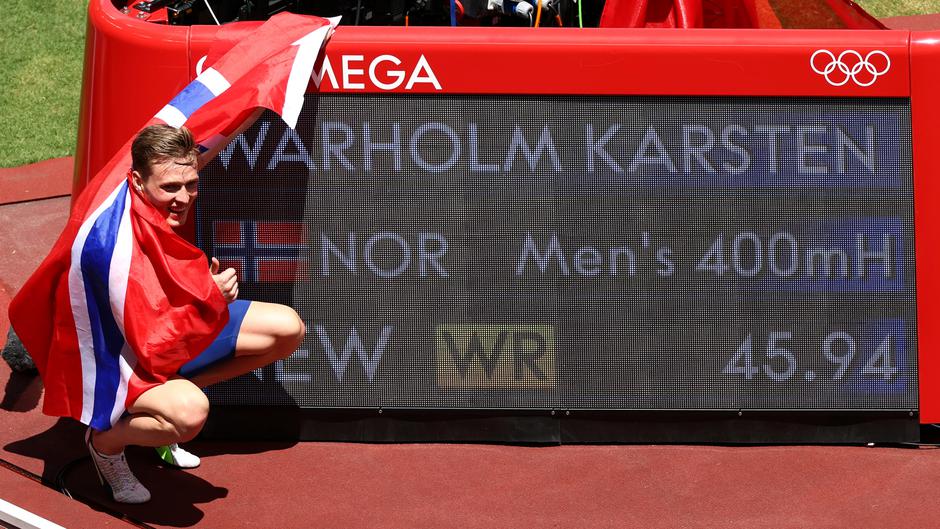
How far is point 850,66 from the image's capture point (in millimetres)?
4574

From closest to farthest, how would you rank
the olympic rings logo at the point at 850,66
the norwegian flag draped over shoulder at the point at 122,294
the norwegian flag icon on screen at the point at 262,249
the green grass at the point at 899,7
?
1. the norwegian flag draped over shoulder at the point at 122,294
2. the olympic rings logo at the point at 850,66
3. the norwegian flag icon on screen at the point at 262,249
4. the green grass at the point at 899,7

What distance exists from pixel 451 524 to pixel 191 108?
1.59 metres

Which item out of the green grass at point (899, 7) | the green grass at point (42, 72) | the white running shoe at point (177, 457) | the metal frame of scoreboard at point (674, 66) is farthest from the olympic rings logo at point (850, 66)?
the green grass at point (899, 7)

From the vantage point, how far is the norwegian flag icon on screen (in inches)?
185

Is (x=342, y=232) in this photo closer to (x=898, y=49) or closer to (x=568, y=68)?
(x=568, y=68)

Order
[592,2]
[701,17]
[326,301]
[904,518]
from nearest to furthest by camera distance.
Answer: [904,518], [326,301], [701,17], [592,2]

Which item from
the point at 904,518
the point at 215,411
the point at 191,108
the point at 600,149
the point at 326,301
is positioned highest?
the point at 191,108

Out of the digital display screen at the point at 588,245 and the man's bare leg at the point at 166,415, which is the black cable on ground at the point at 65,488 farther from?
the digital display screen at the point at 588,245

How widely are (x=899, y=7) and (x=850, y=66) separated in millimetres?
5563

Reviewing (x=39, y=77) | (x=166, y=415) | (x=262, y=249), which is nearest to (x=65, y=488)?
(x=166, y=415)

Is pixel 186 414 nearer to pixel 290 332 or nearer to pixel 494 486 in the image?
pixel 290 332

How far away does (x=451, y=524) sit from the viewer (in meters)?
4.48

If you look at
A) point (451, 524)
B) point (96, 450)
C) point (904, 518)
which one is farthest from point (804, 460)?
point (96, 450)

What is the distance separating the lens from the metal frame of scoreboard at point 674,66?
4578 mm
